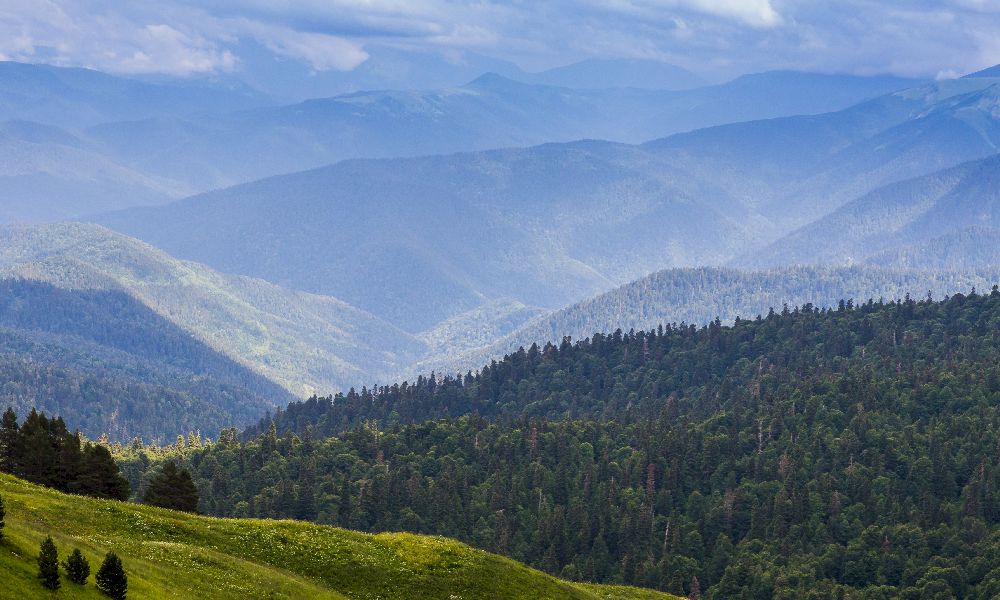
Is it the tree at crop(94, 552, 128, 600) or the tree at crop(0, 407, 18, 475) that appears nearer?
Answer: the tree at crop(94, 552, 128, 600)

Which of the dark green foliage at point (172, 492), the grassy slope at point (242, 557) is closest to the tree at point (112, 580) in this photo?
the grassy slope at point (242, 557)

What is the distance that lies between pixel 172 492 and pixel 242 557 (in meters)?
38.4

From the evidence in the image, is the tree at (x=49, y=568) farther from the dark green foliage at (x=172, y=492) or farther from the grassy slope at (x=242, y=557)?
the dark green foliage at (x=172, y=492)

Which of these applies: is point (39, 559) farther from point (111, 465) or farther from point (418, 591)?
point (111, 465)

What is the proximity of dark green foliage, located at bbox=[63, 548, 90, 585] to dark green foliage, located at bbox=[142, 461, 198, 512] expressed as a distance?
202ft

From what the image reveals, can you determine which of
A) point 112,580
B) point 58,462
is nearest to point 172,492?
point 58,462

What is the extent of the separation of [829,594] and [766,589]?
10684 mm

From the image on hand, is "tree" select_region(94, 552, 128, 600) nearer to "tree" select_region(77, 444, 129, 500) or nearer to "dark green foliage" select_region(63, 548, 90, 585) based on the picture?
"dark green foliage" select_region(63, 548, 90, 585)

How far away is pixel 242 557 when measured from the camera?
333 ft

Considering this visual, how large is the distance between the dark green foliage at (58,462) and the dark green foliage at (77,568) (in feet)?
182

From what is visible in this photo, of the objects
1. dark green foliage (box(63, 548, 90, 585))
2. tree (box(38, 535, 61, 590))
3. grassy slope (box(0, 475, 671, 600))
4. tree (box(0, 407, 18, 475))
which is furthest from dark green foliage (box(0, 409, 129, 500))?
tree (box(38, 535, 61, 590))

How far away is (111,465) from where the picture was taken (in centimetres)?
13150

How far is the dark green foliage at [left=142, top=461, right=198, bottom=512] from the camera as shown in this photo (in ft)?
446

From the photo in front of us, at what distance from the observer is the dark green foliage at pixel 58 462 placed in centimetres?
12750
